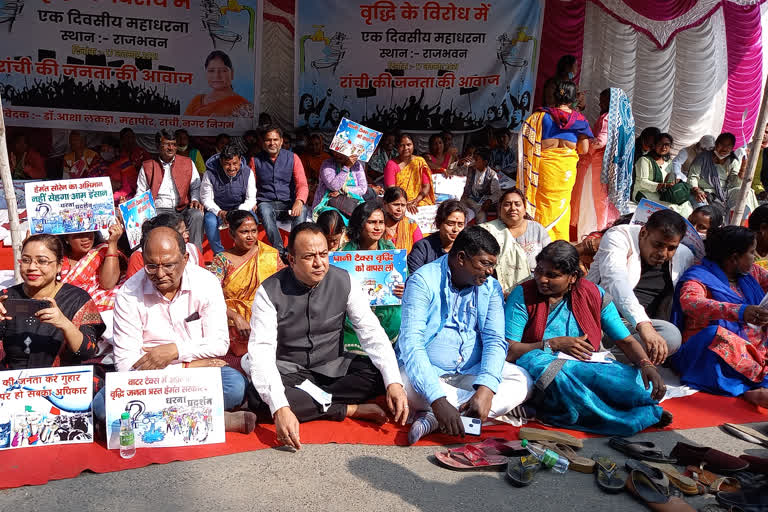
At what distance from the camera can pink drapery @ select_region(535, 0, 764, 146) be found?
8.67 meters

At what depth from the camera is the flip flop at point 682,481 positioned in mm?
2938

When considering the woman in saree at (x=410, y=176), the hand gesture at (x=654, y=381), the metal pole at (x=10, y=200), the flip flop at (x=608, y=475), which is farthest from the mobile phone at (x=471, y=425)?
the woman in saree at (x=410, y=176)

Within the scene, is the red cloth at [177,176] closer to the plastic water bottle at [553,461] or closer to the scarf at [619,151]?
the scarf at [619,151]

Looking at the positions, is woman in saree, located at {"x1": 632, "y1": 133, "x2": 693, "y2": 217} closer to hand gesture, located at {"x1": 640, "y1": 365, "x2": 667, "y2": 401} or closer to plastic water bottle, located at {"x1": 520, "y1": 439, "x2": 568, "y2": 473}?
hand gesture, located at {"x1": 640, "y1": 365, "x2": 667, "y2": 401}

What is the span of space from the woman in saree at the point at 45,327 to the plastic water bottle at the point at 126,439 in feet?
1.68

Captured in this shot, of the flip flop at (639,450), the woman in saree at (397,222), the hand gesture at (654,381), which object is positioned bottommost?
the flip flop at (639,450)

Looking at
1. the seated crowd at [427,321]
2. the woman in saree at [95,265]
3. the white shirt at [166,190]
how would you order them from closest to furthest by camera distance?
the seated crowd at [427,321] → the woman in saree at [95,265] → the white shirt at [166,190]

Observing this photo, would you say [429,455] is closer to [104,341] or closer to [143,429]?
[143,429]

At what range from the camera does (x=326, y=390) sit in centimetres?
359

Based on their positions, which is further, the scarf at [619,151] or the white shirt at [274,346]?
the scarf at [619,151]

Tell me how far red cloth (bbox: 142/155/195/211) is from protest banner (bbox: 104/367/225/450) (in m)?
→ 3.69

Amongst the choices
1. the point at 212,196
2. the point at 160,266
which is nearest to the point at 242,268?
the point at 160,266

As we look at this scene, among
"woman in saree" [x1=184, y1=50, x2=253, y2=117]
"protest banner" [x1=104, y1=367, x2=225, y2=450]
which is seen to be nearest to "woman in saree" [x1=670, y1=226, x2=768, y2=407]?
"protest banner" [x1=104, y1=367, x2=225, y2=450]

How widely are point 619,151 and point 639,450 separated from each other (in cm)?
440
